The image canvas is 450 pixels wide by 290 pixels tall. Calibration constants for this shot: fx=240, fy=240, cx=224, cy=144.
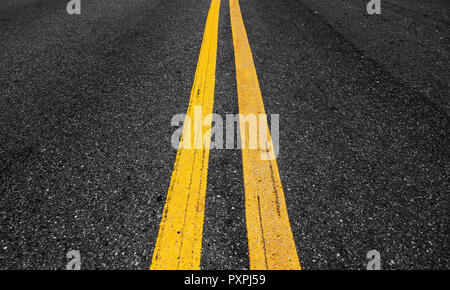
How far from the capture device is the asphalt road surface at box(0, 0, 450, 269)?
1207mm

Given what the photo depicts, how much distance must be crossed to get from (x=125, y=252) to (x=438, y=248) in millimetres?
1523

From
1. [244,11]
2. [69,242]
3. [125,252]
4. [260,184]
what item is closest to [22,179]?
[69,242]

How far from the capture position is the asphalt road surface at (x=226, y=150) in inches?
47.5

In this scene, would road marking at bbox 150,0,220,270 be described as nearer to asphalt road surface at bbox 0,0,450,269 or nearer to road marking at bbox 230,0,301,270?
asphalt road surface at bbox 0,0,450,269

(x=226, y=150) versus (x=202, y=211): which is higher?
(x=226, y=150)

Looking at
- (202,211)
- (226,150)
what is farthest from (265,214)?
(226,150)

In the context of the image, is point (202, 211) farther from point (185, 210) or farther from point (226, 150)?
point (226, 150)

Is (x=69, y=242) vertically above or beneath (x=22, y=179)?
beneath

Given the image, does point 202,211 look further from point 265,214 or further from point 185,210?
point 265,214

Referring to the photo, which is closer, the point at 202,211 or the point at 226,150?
the point at 202,211

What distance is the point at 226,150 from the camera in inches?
67.5
